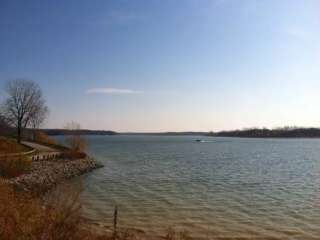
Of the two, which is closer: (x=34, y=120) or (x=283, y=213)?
(x=283, y=213)

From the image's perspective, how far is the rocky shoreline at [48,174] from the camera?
91.8 ft

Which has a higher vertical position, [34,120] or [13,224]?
[34,120]

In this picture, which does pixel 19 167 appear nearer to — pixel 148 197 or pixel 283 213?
pixel 148 197

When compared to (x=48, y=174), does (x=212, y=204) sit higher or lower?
lower

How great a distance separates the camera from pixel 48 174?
34281 millimetres

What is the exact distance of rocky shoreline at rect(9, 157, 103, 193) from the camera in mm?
27984

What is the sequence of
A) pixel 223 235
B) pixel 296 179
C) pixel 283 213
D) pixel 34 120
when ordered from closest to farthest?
pixel 223 235 < pixel 283 213 < pixel 296 179 < pixel 34 120

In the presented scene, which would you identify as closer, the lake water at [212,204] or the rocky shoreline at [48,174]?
the lake water at [212,204]

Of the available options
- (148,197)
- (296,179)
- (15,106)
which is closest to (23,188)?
(148,197)

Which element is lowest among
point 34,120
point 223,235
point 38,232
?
point 223,235

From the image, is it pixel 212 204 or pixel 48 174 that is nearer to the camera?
pixel 212 204

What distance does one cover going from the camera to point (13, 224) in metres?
9.21

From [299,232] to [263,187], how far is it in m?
14.0

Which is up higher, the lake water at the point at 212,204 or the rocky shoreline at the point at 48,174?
the rocky shoreline at the point at 48,174
